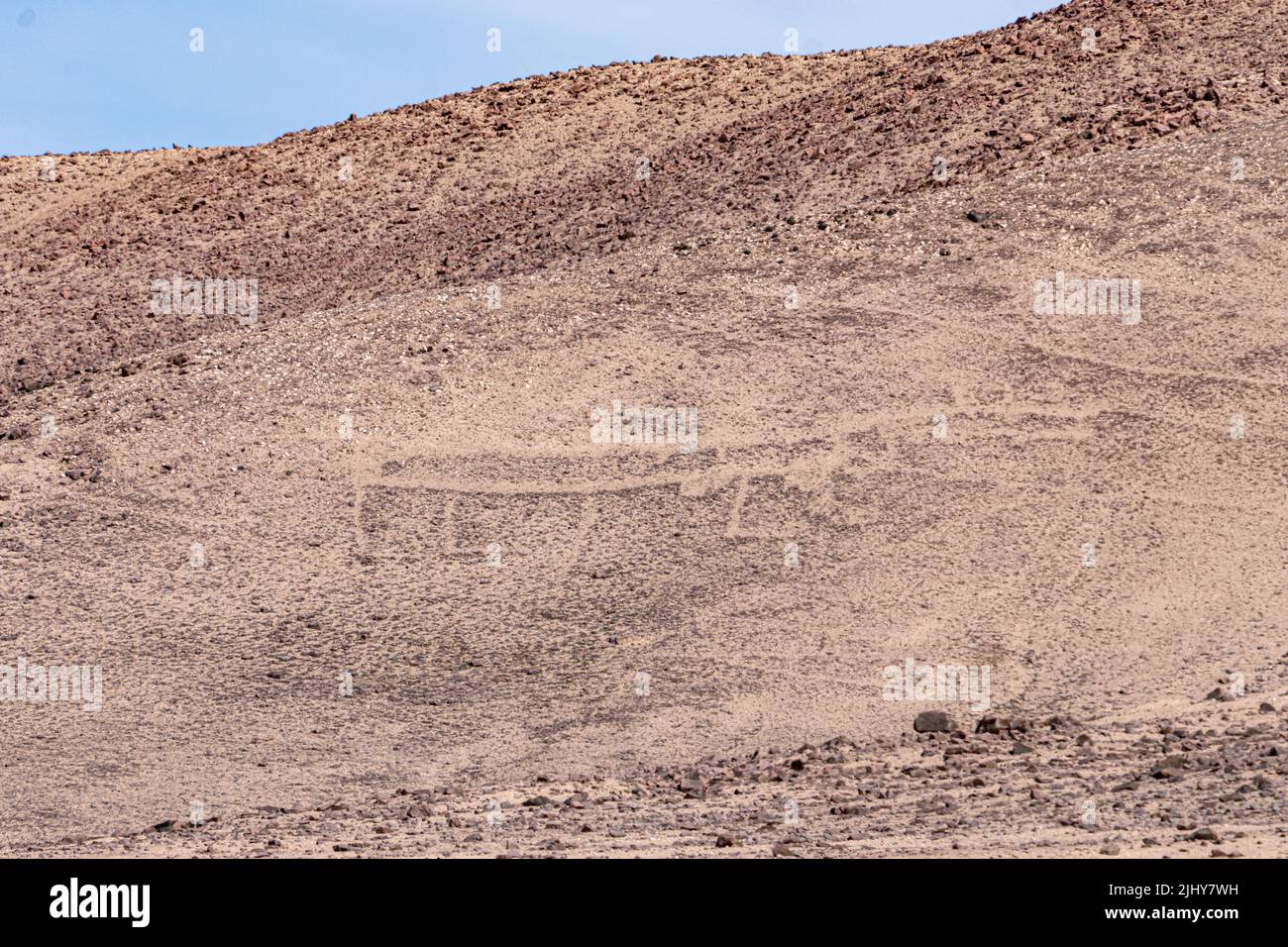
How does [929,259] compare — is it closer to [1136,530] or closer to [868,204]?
[868,204]

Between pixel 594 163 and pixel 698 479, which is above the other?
pixel 594 163

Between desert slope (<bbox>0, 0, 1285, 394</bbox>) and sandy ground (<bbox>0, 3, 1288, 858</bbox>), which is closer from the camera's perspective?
sandy ground (<bbox>0, 3, 1288, 858</bbox>)

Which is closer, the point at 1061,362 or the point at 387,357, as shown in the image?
the point at 1061,362

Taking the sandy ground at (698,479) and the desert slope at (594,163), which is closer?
the sandy ground at (698,479)

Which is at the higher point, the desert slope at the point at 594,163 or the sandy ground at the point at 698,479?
the desert slope at the point at 594,163

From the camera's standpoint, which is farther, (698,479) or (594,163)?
(594,163)

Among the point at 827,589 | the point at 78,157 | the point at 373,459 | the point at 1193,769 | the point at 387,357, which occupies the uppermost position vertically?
the point at 78,157

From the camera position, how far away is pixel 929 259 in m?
19.2

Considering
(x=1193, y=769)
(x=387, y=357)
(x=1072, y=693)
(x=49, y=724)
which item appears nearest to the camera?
(x=1193, y=769)

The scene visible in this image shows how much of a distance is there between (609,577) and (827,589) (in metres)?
1.90

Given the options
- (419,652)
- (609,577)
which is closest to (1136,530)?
(609,577)

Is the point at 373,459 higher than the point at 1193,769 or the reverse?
higher

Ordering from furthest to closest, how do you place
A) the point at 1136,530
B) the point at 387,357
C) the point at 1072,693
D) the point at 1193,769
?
the point at 387,357 < the point at 1136,530 < the point at 1072,693 < the point at 1193,769

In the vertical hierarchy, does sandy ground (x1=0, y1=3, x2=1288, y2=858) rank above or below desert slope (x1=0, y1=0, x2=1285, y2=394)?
below
